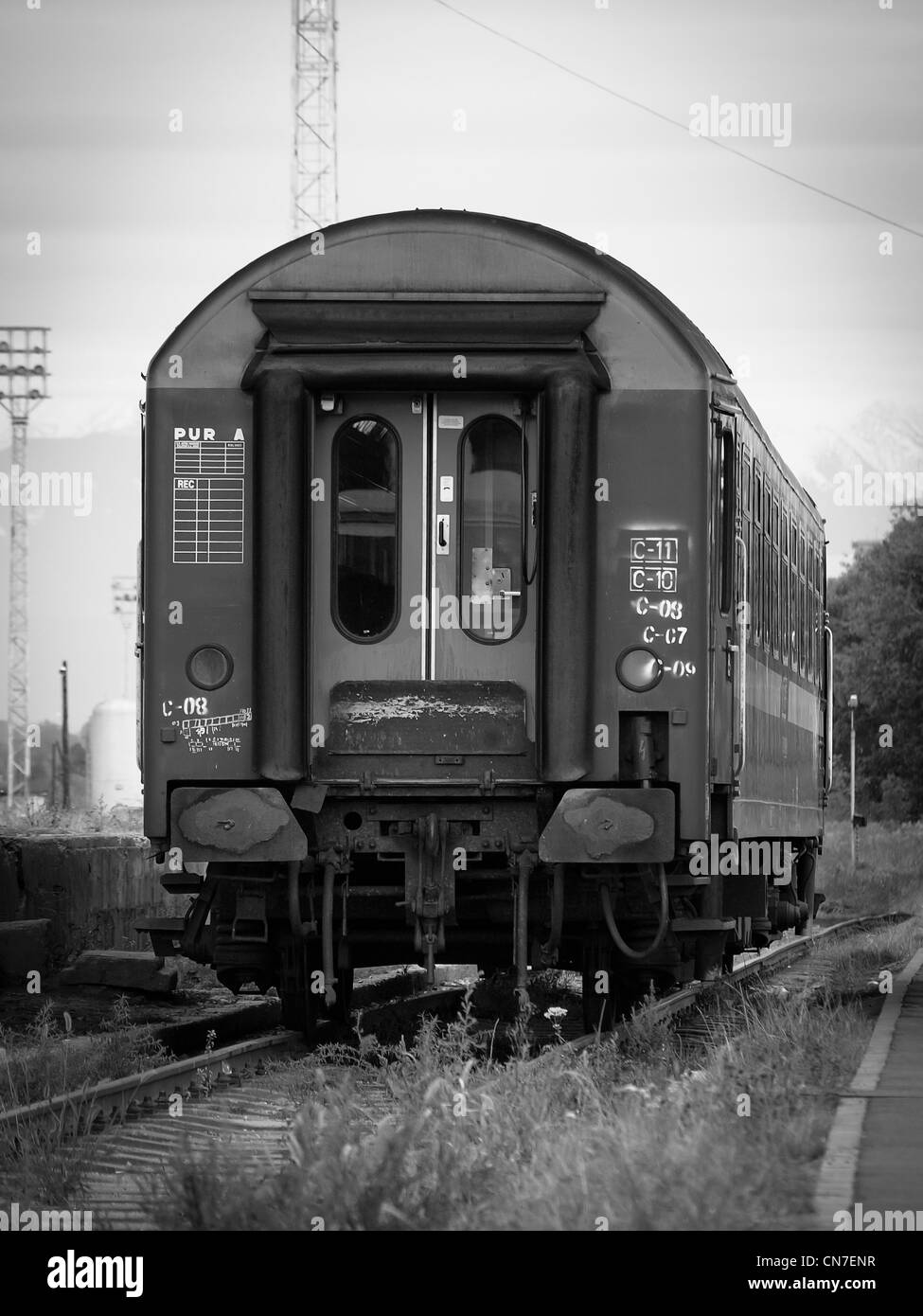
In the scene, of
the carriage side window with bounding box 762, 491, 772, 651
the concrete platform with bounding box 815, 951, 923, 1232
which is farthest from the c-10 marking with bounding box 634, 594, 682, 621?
the carriage side window with bounding box 762, 491, 772, 651

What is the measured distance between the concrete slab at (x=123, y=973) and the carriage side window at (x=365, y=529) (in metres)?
4.54

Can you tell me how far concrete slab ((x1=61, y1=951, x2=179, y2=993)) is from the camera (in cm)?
1347

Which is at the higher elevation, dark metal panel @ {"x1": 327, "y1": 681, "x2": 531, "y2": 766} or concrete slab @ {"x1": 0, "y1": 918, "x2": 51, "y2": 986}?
dark metal panel @ {"x1": 327, "y1": 681, "x2": 531, "y2": 766}

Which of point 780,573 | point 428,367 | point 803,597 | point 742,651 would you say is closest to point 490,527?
point 428,367

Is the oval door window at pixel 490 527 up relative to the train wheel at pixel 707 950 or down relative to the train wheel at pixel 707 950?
up

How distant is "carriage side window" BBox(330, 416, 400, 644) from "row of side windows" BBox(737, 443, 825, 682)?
1.99m

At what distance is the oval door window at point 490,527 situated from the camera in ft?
32.3

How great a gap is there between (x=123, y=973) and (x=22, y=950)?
0.76 m

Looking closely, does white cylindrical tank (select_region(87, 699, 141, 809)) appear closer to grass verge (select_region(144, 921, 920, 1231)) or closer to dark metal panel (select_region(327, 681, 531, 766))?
dark metal panel (select_region(327, 681, 531, 766))

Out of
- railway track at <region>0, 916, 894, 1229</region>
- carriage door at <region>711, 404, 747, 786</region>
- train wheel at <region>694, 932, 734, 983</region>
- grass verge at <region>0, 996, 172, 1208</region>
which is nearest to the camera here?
railway track at <region>0, 916, 894, 1229</region>

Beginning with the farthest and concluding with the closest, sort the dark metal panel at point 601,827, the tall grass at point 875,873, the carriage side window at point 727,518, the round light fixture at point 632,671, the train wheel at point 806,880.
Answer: the tall grass at point 875,873
the train wheel at point 806,880
the carriage side window at point 727,518
the round light fixture at point 632,671
the dark metal panel at point 601,827

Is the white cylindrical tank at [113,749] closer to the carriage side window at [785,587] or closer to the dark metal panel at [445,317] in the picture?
the carriage side window at [785,587]

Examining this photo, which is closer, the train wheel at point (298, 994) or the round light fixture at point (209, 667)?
the round light fixture at point (209, 667)

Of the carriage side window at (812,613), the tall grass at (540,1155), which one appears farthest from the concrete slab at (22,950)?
the carriage side window at (812,613)
